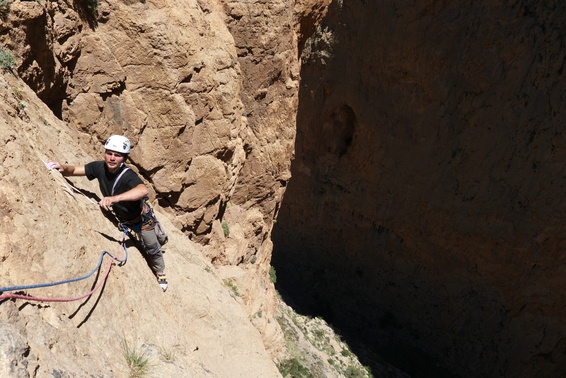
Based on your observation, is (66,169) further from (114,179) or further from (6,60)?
(6,60)

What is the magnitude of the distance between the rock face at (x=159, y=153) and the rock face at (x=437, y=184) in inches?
276

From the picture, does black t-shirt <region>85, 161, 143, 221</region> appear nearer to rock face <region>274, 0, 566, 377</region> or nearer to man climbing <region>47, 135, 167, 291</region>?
man climbing <region>47, 135, 167, 291</region>

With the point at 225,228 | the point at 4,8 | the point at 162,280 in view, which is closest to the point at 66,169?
the point at 162,280

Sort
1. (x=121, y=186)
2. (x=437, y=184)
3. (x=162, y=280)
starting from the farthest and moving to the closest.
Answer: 1. (x=437, y=184)
2. (x=162, y=280)
3. (x=121, y=186)

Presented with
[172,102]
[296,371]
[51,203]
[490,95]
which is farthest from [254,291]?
[490,95]

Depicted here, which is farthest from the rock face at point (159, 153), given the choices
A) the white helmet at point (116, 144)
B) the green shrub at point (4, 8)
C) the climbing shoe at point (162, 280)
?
the white helmet at point (116, 144)

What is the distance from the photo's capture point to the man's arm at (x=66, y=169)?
15.0ft

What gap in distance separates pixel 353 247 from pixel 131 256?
15.8 m

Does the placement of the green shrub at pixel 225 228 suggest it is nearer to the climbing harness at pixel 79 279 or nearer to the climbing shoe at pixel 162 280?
the climbing shoe at pixel 162 280

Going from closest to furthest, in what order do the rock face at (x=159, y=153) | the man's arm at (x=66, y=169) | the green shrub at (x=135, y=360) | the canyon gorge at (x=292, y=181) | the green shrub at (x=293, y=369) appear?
the rock face at (x=159, y=153) → the green shrub at (x=135, y=360) → the canyon gorge at (x=292, y=181) → the man's arm at (x=66, y=169) → the green shrub at (x=293, y=369)

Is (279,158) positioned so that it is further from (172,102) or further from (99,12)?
(99,12)

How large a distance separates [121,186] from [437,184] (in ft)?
46.3

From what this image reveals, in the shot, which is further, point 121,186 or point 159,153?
point 159,153

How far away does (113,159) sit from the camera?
193 inches
